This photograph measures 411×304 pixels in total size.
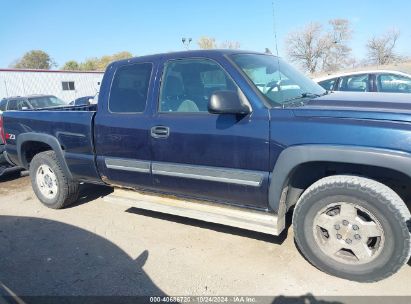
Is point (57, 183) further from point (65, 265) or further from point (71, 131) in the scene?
point (65, 265)

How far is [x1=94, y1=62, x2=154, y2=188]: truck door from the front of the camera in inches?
157

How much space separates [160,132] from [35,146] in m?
2.58

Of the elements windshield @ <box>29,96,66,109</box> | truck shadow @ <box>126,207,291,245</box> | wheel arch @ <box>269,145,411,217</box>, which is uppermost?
wheel arch @ <box>269,145,411,217</box>

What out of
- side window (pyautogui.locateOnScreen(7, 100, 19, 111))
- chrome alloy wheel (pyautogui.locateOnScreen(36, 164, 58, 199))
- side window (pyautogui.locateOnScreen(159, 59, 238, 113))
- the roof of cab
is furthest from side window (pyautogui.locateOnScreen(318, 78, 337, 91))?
side window (pyautogui.locateOnScreen(7, 100, 19, 111))

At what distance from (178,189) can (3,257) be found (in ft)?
6.44

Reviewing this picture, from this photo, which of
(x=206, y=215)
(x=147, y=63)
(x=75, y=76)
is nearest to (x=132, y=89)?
(x=147, y=63)

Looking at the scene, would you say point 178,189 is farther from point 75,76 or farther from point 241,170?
point 75,76

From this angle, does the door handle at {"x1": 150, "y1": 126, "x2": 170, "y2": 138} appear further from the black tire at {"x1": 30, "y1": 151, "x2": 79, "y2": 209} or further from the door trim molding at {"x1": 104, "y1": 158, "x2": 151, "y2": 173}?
the black tire at {"x1": 30, "y1": 151, "x2": 79, "y2": 209}

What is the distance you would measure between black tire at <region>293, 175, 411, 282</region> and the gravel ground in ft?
0.42

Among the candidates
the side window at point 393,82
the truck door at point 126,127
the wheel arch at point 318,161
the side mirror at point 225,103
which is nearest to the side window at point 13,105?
the truck door at point 126,127

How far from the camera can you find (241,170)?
11.1 feet

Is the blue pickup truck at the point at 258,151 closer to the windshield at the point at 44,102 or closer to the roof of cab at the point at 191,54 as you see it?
the roof of cab at the point at 191,54

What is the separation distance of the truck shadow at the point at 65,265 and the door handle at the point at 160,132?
3.90ft

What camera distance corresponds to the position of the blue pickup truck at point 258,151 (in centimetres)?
289
